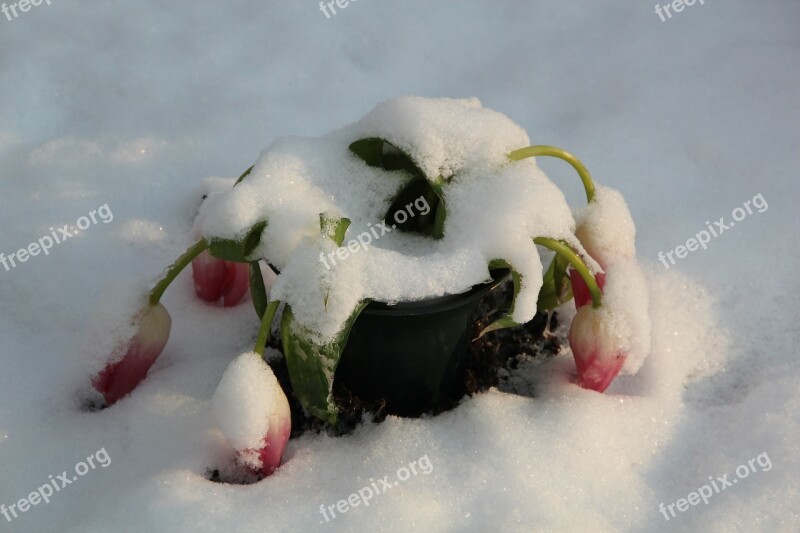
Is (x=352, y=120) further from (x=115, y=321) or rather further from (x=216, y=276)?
(x=115, y=321)

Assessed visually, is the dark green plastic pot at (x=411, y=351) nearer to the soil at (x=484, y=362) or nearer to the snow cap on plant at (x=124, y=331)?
the soil at (x=484, y=362)

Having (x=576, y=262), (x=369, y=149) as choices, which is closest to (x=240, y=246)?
(x=369, y=149)

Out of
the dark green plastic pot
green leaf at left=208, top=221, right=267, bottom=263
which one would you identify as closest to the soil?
the dark green plastic pot

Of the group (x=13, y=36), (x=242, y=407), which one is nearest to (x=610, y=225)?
(x=242, y=407)

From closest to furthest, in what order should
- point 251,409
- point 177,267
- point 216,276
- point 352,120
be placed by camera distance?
1. point 251,409
2. point 177,267
3. point 216,276
4. point 352,120

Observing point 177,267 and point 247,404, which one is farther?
point 177,267

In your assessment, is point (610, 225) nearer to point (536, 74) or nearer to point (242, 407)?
point (242, 407)

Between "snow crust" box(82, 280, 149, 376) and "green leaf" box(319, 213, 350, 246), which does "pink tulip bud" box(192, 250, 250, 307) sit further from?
"green leaf" box(319, 213, 350, 246)

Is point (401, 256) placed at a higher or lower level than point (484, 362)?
higher
